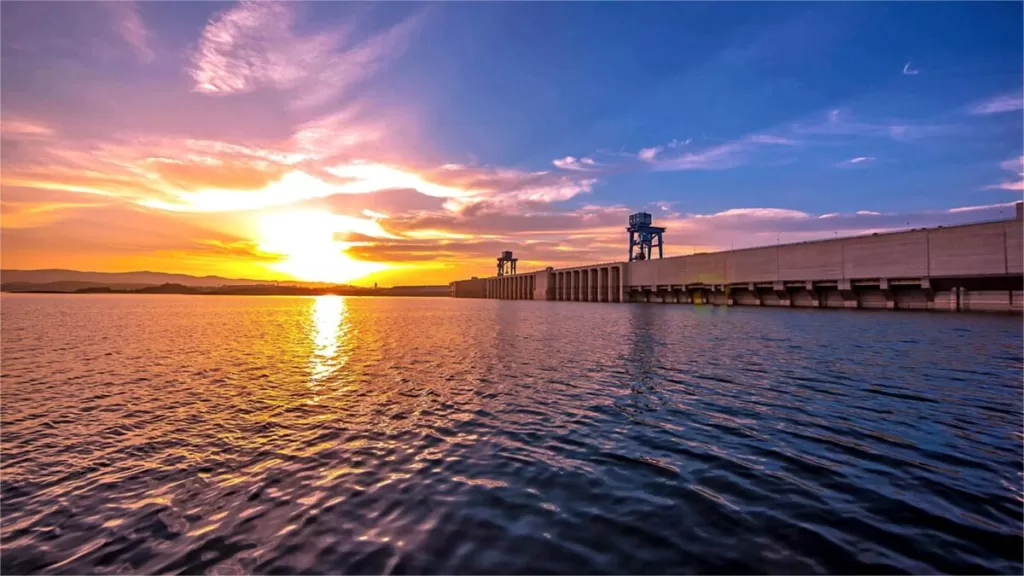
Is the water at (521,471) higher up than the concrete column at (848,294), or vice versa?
the concrete column at (848,294)

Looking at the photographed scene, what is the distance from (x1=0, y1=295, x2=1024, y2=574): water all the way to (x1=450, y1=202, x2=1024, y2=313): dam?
48.4 m

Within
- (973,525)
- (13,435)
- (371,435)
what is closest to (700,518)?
(973,525)

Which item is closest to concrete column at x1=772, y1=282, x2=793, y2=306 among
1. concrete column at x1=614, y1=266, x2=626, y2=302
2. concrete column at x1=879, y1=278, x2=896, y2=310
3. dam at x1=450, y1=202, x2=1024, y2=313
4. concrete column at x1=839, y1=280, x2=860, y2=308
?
dam at x1=450, y1=202, x2=1024, y2=313

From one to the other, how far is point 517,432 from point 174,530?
760 cm

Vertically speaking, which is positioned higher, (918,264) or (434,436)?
(918,264)

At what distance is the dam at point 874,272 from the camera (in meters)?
53.8

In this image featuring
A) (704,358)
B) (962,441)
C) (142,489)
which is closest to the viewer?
(142,489)

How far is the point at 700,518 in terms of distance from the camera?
24.7 feet

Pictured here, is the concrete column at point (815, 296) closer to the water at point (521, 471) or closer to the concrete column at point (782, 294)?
the concrete column at point (782, 294)

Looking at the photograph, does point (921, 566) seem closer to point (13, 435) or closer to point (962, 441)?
point (962, 441)

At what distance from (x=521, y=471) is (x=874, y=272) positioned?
77.8m

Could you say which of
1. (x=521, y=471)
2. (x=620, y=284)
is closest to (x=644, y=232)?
(x=620, y=284)

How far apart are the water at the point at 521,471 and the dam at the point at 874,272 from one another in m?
48.4

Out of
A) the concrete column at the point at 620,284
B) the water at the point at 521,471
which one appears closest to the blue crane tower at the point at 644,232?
the concrete column at the point at 620,284
